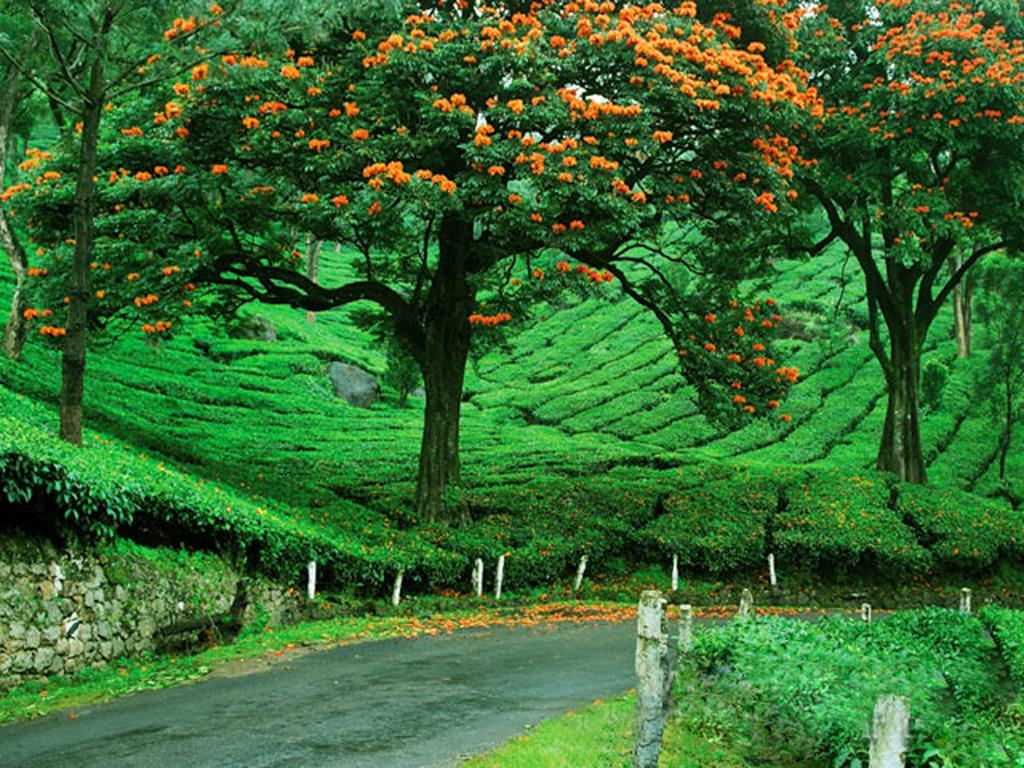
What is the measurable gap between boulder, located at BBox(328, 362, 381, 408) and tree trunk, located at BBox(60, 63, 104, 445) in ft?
93.4

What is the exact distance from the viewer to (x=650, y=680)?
771cm

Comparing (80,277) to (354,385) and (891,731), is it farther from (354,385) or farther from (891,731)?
(354,385)

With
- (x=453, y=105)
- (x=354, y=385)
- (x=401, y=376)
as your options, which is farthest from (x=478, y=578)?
(x=354, y=385)

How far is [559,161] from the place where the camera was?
54.0 feet

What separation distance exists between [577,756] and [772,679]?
1.81m

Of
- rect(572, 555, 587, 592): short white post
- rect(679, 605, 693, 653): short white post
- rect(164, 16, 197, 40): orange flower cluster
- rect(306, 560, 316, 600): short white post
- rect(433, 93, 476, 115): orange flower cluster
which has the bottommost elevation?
rect(572, 555, 587, 592): short white post

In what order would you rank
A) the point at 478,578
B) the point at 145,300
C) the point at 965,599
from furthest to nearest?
the point at 965,599, the point at 478,578, the point at 145,300

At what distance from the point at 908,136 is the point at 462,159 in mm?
11557

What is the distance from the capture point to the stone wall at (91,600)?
1056cm

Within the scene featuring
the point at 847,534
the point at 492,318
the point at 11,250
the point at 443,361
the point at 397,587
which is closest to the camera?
the point at 397,587

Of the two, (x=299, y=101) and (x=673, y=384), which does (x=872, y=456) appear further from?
(x=299, y=101)

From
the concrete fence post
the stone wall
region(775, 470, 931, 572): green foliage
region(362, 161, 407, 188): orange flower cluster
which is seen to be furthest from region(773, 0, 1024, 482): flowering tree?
the stone wall

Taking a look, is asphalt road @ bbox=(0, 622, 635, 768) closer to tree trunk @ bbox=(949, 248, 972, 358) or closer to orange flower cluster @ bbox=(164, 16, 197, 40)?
orange flower cluster @ bbox=(164, 16, 197, 40)

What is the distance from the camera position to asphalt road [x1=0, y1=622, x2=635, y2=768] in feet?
27.1
